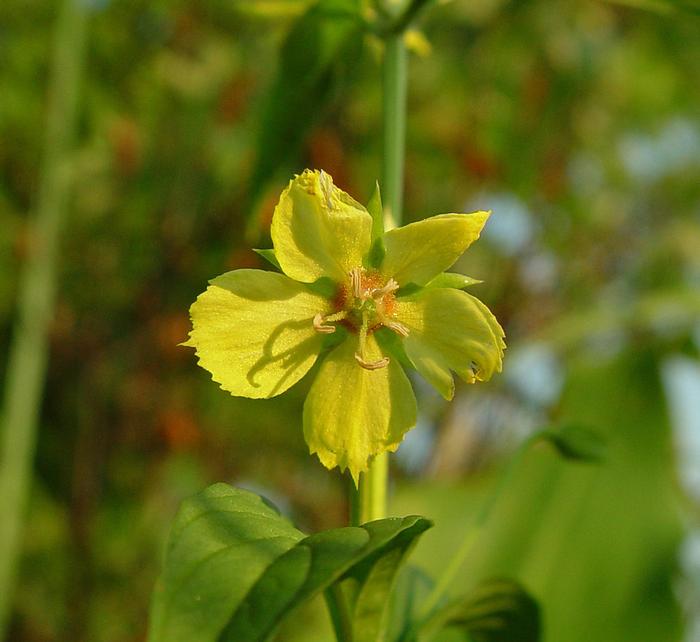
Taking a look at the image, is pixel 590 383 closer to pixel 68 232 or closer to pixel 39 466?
→ pixel 68 232

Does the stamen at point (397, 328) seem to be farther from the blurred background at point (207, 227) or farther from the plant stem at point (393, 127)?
the blurred background at point (207, 227)

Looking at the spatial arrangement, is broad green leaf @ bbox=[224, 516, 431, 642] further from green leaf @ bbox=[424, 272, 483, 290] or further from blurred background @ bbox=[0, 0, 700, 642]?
blurred background @ bbox=[0, 0, 700, 642]

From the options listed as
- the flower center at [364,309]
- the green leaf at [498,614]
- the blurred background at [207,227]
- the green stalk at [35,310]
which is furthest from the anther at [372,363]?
the blurred background at [207,227]

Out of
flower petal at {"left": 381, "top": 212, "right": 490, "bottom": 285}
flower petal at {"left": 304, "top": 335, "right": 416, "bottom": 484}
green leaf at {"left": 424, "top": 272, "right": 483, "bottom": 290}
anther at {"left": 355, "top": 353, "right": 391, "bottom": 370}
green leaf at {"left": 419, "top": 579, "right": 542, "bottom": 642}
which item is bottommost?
green leaf at {"left": 419, "top": 579, "right": 542, "bottom": 642}

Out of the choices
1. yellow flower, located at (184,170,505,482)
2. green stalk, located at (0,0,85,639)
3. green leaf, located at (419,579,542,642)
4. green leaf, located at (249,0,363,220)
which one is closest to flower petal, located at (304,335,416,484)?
yellow flower, located at (184,170,505,482)

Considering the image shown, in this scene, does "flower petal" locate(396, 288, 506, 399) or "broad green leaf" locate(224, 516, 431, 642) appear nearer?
"broad green leaf" locate(224, 516, 431, 642)

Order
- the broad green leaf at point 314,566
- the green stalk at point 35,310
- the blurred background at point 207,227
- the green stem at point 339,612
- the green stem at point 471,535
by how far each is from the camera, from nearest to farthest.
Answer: the broad green leaf at point 314,566 → the green stem at point 339,612 → the green stem at point 471,535 → the green stalk at point 35,310 → the blurred background at point 207,227
